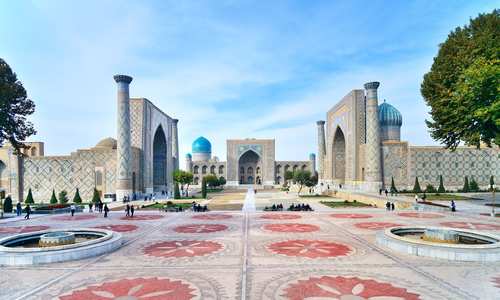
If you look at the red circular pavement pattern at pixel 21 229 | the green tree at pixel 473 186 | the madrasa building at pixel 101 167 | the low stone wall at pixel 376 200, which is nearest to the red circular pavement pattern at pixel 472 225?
the low stone wall at pixel 376 200

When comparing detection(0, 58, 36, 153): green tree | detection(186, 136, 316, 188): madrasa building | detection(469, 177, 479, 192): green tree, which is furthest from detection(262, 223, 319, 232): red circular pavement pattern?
detection(186, 136, 316, 188): madrasa building

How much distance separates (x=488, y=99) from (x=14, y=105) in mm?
30942

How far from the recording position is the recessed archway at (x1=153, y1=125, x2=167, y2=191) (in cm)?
4297

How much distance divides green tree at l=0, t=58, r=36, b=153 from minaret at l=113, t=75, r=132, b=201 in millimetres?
7237

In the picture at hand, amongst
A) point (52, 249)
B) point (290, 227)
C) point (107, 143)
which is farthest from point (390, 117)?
point (52, 249)

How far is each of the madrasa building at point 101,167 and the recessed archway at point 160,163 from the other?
20.7ft

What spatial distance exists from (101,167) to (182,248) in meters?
26.6

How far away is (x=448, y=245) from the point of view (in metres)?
8.67

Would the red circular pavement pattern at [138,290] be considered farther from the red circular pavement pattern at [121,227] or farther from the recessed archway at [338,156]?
the recessed archway at [338,156]

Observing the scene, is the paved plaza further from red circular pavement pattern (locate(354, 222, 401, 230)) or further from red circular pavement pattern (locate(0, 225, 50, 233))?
red circular pavement pattern (locate(0, 225, 50, 233))

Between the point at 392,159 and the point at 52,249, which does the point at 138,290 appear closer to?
the point at 52,249

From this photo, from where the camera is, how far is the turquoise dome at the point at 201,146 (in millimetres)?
76188

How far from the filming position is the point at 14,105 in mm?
24188

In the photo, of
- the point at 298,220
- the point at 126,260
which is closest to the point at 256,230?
the point at 298,220
